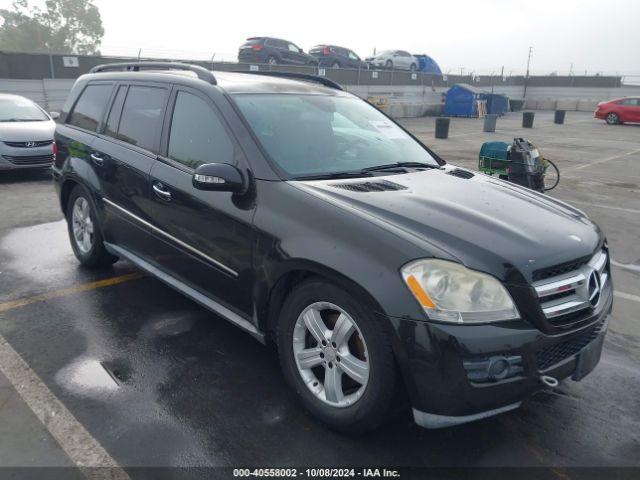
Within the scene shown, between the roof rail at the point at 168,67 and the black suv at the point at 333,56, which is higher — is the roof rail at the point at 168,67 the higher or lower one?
the lower one

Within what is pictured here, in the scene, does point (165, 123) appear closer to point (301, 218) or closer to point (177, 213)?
point (177, 213)

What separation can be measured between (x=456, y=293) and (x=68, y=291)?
3.48 meters

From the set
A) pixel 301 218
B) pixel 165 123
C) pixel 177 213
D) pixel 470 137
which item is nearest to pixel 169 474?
pixel 301 218

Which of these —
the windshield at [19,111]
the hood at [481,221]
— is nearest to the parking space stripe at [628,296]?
the hood at [481,221]

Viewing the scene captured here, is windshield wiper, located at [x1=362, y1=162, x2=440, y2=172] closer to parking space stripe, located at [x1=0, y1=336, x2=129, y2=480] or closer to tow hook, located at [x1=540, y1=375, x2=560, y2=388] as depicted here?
tow hook, located at [x1=540, y1=375, x2=560, y2=388]

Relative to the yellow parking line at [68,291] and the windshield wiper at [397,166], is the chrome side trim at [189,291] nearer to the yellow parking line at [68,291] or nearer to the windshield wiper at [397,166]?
the yellow parking line at [68,291]

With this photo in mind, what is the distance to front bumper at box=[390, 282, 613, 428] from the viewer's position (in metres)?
2.27

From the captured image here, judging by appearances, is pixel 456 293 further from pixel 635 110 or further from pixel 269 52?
pixel 635 110

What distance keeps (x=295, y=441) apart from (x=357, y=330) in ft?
2.21

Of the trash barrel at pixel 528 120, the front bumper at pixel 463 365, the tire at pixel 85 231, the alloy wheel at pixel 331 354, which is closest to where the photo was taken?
the front bumper at pixel 463 365

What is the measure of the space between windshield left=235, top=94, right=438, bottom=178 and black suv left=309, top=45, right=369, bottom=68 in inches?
1086

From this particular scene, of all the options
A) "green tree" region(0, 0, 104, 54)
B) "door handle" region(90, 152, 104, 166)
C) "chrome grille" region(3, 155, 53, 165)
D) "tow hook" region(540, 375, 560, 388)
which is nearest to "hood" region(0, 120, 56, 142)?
"chrome grille" region(3, 155, 53, 165)

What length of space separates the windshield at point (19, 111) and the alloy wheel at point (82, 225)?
5902 mm

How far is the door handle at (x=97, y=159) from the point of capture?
4.32 metres
